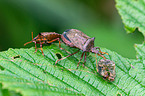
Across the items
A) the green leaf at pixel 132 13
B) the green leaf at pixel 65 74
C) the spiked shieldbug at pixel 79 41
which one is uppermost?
the green leaf at pixel 132 13

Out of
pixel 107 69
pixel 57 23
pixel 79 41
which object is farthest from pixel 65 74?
pixel 57 23

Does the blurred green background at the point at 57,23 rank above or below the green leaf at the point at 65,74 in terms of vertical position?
above

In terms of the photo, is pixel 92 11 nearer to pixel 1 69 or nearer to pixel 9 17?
pixel 9 17

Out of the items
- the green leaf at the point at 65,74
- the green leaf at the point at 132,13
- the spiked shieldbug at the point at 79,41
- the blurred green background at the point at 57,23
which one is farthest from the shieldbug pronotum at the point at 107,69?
the blurred green background at the point at 57,23

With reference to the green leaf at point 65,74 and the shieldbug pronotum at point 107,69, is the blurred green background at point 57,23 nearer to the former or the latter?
the green leaf at point 65,74

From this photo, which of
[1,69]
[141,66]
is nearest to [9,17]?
[1,69]

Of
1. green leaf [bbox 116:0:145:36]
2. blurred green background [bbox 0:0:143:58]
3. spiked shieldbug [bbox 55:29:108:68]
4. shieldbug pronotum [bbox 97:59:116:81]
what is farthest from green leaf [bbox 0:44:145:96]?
blurred green background [bbox 0:0:143:58]
